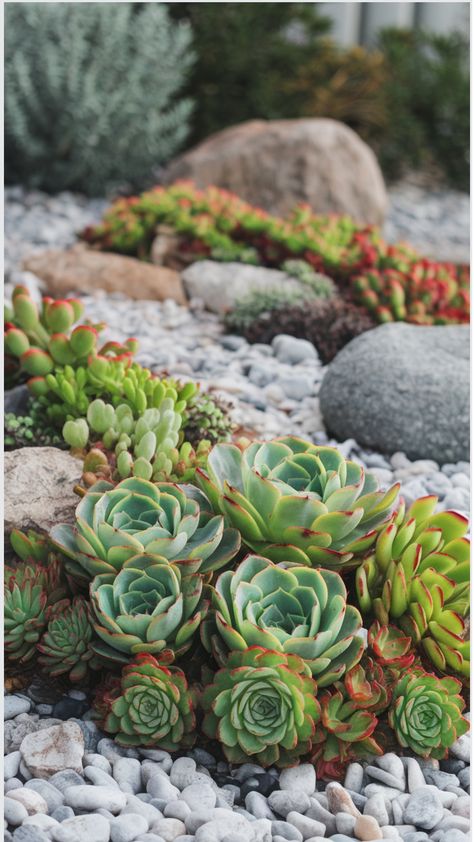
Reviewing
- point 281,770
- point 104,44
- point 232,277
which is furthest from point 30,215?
point 281,770

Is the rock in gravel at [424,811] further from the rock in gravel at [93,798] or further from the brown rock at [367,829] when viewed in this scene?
the rock in gravel at [93,798]

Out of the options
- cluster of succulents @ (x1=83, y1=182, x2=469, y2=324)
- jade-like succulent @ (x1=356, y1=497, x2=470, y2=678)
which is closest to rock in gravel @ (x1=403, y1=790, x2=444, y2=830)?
jade-like succulent @ (x1=356, y1=497, x2=470, y2=678)

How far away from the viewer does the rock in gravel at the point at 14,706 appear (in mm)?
2043

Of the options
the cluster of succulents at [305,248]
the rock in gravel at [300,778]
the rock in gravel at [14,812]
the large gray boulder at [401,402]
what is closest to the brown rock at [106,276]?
the cluster of succulents at [305,248]

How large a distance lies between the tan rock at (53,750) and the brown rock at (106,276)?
9.73 feet

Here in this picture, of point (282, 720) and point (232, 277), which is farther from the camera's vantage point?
point (232, 277)

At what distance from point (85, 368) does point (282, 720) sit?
1.50 meters

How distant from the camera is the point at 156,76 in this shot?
6961mm

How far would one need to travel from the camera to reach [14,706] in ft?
6.73

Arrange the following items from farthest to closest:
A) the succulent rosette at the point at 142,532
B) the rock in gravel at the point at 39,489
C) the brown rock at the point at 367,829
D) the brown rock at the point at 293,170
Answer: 1. the brown rock at the point at 293,170
2. the rock in gravel at the point at 39,489
3. the succulent rosette at the point at 142,532
4. the brown rock at the point at 367,829

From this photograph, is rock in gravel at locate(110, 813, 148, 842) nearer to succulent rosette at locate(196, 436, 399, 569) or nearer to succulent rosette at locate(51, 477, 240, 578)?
succulent rosette at locate(51, 477, 240, 578)

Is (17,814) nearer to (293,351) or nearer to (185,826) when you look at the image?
(185,826)

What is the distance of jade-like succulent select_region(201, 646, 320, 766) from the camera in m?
1.82

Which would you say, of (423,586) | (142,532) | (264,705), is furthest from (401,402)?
(264,705)
